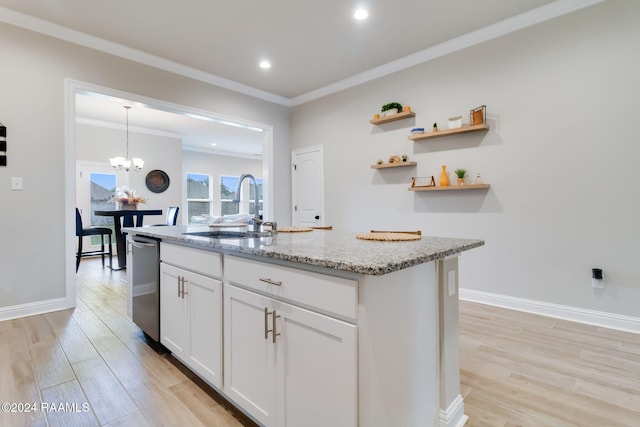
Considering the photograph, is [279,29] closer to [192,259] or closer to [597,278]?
[192,259]

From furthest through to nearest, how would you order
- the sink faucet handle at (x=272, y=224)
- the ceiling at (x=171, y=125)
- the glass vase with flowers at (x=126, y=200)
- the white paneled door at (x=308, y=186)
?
the ceiling at (x=171, y=125) < the glass vase with flowers at (x=126, y=200) < the white paneled door at (x=308, y=186) < the sink faucet handle at (x=272, y=224)

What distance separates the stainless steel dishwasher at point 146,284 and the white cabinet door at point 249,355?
0.90 metres

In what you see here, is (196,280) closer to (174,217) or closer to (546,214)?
(546,214)

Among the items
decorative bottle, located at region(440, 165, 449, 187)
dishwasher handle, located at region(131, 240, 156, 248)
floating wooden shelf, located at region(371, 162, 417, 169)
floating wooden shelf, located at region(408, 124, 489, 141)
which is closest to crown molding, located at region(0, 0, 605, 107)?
floating wooden shelf, located at region(408, 124, 489, 141)

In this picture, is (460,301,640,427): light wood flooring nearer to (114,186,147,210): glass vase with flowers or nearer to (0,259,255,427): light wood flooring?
(0,259,255,427): light wood flooring

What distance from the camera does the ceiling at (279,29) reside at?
2.78 meters

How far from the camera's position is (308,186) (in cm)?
494

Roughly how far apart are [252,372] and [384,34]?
10.8ft

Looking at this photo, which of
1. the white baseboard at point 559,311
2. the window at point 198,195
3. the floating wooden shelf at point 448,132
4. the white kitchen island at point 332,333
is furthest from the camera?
the window at point 198,195

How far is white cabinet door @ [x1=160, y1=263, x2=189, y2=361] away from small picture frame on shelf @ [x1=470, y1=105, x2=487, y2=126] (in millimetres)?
2971

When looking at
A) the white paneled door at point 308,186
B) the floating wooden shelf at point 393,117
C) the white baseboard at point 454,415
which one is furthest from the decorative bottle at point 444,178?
the white baseboard at point 454,415

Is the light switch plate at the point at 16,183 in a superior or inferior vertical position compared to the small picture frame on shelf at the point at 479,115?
inferior

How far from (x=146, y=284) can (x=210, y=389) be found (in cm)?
96

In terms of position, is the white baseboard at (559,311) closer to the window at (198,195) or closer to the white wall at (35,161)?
the white wall at (35,161)
